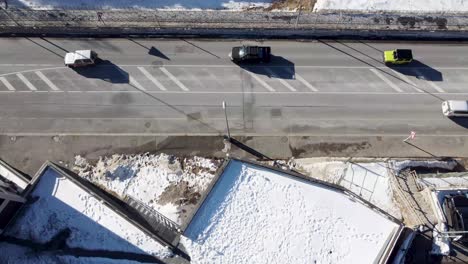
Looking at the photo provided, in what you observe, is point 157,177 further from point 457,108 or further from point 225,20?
point 457,108

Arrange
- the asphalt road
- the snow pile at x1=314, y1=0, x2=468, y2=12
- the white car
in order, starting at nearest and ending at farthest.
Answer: the asphalt road
the white car
the snow pile at x1=314, y1=0, x2=468, y2=12

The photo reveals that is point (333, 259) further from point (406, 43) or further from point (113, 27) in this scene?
point (113, 27)

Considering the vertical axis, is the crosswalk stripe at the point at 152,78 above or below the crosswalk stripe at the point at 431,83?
below

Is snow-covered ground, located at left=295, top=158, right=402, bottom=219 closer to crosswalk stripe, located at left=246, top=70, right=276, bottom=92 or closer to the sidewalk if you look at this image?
the sidewalk

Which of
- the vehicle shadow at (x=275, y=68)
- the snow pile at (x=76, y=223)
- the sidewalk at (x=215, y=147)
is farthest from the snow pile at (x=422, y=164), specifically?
the snow pile at (x=76, y=223)

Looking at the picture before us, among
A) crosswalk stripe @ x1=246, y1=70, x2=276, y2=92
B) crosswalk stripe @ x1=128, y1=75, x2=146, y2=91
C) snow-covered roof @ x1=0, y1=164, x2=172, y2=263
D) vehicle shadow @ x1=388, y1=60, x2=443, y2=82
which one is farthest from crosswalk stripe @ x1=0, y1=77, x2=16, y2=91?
vehicle shadow @ x1=388, y1=60, x2=443, y2=82

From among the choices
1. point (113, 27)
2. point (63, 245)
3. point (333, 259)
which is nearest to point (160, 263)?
point (63, 245)

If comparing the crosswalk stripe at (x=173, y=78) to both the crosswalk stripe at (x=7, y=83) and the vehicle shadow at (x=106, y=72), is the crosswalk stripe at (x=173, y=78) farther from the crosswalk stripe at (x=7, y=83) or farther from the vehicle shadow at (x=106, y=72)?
the crosswalk stripe at (x=7, y=83)
